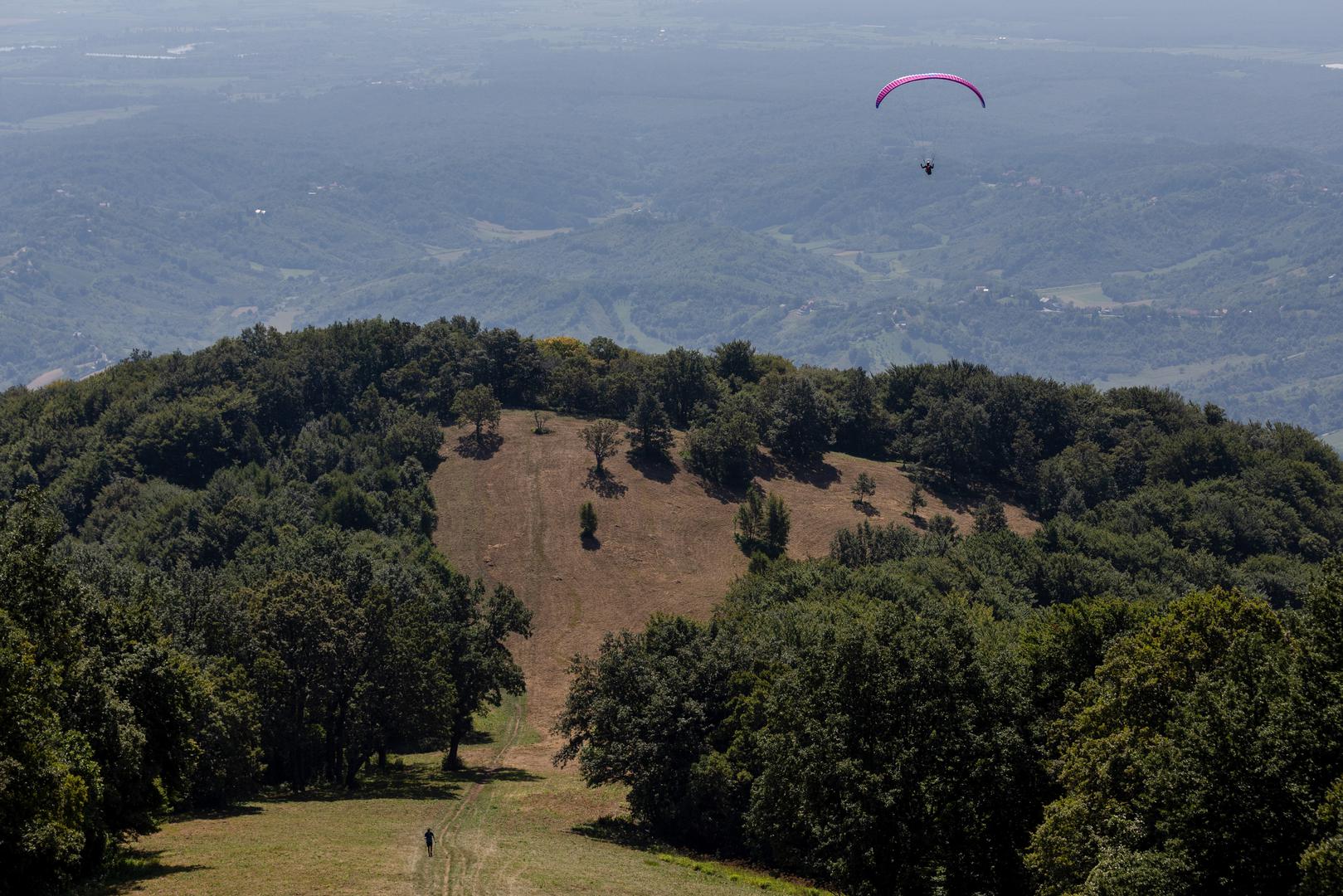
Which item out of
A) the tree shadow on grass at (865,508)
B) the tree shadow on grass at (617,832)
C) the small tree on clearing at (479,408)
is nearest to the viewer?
the tree shadow on grass at (617,832)

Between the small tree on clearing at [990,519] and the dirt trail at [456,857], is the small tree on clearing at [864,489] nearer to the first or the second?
the small tree on clearing at [990,519]

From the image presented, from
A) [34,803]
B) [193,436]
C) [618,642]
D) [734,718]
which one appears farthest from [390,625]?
[193,436]

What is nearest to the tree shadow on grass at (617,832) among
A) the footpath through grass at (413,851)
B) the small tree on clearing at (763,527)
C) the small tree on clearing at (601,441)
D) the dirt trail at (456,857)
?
the footpath through grass at (413,851)

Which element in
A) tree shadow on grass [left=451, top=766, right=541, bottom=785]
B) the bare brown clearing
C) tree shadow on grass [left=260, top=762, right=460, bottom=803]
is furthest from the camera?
the bare brown clearing

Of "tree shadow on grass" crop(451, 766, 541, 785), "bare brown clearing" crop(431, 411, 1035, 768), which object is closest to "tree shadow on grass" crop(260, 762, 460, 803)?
"tree shadow on grass" crop(451, 766, 541, 785)

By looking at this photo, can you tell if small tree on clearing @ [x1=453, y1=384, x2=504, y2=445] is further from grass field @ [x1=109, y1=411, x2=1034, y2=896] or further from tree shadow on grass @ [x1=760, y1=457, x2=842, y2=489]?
tree shadow on grass @ [x1=760, y1=457, x2=842, y2=489]

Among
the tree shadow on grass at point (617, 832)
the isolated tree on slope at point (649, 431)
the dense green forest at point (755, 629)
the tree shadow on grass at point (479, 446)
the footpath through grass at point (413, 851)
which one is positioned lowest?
the tree shadow on grass at point (617, 832)
